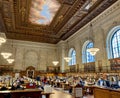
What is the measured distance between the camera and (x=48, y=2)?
10.8 m

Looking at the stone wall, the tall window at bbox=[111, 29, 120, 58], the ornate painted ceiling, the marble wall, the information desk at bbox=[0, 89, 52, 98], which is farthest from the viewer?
the marble wall

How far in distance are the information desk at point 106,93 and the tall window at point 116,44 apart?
6.10m

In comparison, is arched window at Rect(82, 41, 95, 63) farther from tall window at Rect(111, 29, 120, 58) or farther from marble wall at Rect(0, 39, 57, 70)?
marble wall at Rect(0, 39, 57, 70)

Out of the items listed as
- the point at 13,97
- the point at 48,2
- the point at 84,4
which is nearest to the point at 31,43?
the point at 48,2

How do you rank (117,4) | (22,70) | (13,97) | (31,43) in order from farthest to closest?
(31,43), (22,70), (117,4), (13,97)

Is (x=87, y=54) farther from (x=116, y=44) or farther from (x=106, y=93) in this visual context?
(x=106, y=93)

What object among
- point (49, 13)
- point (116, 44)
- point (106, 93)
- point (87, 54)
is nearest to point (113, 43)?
point (116, 44)

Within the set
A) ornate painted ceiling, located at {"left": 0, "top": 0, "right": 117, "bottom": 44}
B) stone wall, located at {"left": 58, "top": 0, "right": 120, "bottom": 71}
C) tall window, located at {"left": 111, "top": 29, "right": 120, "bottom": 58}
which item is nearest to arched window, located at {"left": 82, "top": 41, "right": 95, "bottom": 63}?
stone wall, located at {"left": 58, "top": 0, "right": 120, "bottom": 71}

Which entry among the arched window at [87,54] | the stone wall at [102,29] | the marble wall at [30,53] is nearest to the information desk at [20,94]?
the stone wall at [102,29]

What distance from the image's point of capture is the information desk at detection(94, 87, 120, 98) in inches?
206

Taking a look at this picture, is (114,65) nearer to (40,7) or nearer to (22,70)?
(40,7)

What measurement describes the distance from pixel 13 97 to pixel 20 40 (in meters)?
18.4

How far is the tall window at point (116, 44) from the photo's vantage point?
1145 centimetres

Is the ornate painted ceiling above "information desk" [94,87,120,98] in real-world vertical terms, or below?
above
